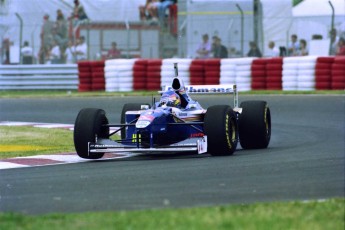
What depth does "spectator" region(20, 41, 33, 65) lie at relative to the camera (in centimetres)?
2727

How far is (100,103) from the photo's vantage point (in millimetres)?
22250

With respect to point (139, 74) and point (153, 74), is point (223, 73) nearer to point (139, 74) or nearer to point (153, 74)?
point (153, 74)

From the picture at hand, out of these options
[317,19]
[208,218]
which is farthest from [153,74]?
[208,218]

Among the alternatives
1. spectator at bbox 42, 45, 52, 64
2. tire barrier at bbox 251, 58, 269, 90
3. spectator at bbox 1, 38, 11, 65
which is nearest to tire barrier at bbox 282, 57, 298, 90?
tire barrier at bbox 251, 58, 269, 90

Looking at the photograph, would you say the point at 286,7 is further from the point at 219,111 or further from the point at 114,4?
the point at 219,111

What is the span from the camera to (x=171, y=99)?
40.8ft

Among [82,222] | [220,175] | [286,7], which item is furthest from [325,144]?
[286,7]

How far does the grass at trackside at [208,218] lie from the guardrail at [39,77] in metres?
19.2

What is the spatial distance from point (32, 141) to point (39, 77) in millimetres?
12304

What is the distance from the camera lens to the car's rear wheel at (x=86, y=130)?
1198cm

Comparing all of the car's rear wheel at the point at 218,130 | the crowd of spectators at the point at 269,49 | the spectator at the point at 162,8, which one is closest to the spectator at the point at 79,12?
the spectator at the point at 162,8

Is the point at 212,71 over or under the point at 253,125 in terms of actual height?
over

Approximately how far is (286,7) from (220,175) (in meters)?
16.7

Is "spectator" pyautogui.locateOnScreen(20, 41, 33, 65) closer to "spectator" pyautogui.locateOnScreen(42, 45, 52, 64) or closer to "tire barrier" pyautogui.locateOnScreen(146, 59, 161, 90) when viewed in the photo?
"spectator" pyautogui.locateOnScreen(42, 45, 52, 64)
